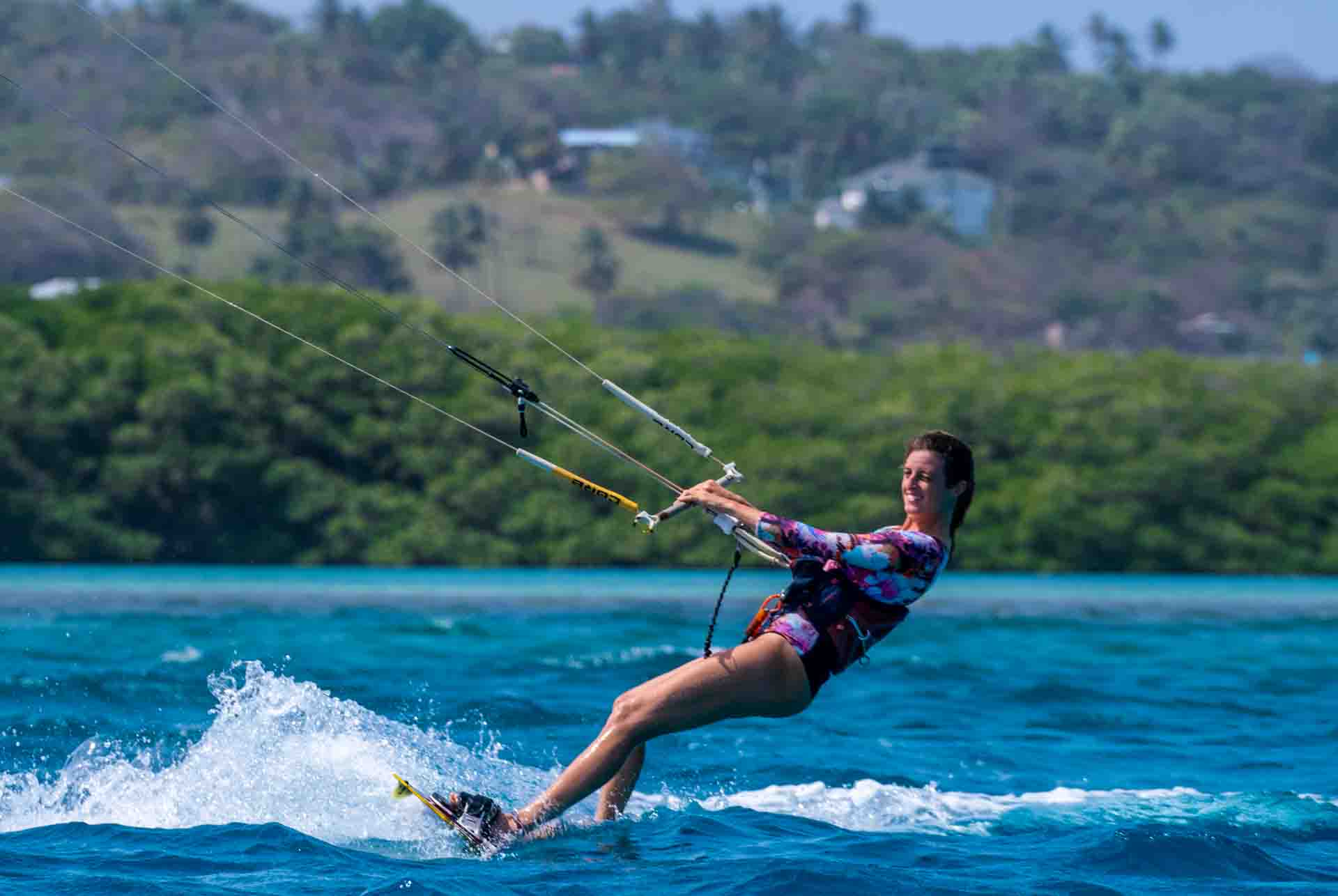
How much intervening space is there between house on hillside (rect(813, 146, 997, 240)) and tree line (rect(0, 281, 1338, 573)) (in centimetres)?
8209

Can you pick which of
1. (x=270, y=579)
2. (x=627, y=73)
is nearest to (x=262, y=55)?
(x=627, y=73)

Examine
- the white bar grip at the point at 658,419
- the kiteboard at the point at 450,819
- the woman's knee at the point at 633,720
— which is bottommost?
the kiteboard at the point at 450,819

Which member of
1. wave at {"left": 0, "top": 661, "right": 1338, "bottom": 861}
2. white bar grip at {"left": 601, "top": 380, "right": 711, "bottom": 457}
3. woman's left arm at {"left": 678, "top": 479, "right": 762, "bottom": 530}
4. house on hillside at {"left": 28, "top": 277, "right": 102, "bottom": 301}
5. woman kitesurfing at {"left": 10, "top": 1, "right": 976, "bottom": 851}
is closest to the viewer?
woman's left arm at {"left": 678, "top": 479, "right": 762, "bottom": 530}

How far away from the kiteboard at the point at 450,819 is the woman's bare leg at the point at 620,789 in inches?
27.9

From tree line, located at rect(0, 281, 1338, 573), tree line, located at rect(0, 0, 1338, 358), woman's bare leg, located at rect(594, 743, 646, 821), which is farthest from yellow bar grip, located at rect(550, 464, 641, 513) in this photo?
tree line, located at rect(0, 0, 1338, 358)

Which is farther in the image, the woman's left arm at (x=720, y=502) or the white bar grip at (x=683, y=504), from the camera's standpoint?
the white bar grip at (x=683, y=504)

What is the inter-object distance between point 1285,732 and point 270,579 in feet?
57.9

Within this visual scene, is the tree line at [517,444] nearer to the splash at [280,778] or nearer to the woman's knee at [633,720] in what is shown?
the splash at [280,778]

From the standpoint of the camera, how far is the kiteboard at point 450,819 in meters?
7.73

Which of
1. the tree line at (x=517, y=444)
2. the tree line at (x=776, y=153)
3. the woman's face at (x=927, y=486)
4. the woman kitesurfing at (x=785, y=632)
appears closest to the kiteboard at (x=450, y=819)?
the woman kitesurfing at (x=785, y=632)

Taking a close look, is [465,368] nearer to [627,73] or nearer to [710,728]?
[710,728]

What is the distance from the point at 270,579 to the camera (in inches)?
1098

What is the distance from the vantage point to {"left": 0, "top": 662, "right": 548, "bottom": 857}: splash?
27.3 feet

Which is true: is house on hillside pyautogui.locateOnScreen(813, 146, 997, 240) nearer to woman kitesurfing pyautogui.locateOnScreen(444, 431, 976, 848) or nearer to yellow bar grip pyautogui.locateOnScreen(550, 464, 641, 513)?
→ yellow bar grip pyautogui.locateOnScreen(550, 464, 641, 513)
